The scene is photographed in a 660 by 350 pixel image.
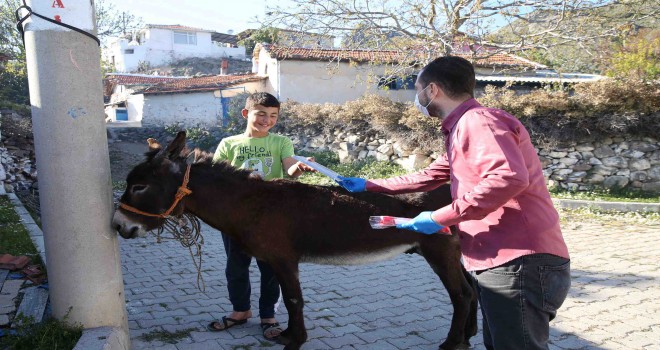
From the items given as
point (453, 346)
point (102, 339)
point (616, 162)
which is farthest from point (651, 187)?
point (102, 339)

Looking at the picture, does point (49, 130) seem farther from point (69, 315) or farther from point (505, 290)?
point (505, 290)

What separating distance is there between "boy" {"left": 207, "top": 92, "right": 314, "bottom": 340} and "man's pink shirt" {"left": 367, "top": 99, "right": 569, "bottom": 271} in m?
1.87

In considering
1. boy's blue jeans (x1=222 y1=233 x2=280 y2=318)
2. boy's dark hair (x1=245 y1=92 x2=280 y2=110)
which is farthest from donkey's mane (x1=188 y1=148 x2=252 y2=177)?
boy's blue jeans (x1=222 y1=233 x2=280 y2=318)

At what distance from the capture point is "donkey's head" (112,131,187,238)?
327 cm

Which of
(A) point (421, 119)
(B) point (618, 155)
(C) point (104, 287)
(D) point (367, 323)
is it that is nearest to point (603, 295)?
(D) point (367, 323)

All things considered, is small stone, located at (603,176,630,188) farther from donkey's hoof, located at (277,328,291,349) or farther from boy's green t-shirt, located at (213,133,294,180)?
donkey's hoof, located at (277,328,291,349)

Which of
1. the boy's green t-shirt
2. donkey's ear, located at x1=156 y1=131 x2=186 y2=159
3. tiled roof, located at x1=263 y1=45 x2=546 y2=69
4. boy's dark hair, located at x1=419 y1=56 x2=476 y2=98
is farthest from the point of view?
tiled roof, located at x1=263 y1=45 x2=546 y2=69

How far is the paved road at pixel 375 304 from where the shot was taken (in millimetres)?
4043

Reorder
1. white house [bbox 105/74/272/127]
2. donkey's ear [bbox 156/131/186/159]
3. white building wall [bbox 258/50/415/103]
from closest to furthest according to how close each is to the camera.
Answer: donkey's ear [bbox 156/131/186/159]
white building wall [bbox 258/50/415/103]
white house [bbox 105/74/272/127]

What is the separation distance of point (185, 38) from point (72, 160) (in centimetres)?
5324

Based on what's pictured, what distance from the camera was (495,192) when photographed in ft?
6.66

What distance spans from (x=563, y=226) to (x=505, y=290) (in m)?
7.50

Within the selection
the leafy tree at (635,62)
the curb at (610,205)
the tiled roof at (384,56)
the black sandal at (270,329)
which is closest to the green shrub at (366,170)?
the tiled roof at (384,56)

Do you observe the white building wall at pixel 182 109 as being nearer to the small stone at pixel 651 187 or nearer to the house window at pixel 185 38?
the small stone at pixel 651 187
